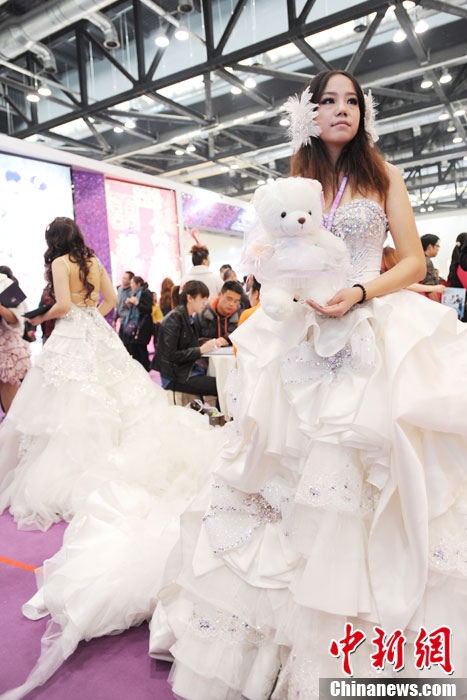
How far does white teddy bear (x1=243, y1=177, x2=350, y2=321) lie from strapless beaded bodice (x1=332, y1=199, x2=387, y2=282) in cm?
12

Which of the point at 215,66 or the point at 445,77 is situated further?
the point at 445,77

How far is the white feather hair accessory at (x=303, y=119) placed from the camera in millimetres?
1625

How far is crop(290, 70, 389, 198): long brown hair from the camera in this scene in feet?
5.24

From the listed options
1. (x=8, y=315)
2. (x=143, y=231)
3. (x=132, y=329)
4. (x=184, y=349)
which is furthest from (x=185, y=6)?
(x=184, y=349)

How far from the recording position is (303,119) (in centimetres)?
164

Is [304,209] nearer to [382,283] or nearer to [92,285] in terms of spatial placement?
[382,283]

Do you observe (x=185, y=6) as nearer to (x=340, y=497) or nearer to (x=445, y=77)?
(x=445, y=77)

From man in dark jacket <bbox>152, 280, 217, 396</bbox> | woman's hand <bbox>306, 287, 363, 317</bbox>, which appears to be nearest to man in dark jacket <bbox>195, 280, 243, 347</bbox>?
man in dark jacket <bbox>152, 280, 217, 396</bbox>

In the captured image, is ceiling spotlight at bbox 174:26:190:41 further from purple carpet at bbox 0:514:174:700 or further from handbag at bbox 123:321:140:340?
purple carpet at bbox 0:514:174:700

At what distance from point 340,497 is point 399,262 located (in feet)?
2.27

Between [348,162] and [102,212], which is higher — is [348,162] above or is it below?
below

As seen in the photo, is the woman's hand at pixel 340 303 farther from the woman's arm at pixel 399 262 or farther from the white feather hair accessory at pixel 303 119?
the white feather hair accessory at pixel 303 119

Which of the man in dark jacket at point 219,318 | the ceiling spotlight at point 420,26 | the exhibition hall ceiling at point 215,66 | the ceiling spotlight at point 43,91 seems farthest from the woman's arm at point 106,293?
the ceiling spotlight at point 43,91

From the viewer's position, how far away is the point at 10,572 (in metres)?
2.31
